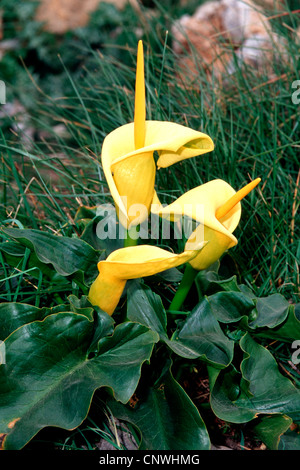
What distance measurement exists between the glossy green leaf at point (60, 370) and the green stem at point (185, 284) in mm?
129

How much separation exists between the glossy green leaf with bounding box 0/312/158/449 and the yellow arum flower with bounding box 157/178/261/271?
0.15 m

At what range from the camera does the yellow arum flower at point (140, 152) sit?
688mm

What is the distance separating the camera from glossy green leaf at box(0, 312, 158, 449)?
0.65 m

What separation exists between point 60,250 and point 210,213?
28cm

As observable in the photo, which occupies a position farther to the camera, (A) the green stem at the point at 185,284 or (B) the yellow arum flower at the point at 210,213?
(A) the green stem at the point at 185,284

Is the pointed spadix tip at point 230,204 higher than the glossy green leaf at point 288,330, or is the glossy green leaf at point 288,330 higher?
the pointed spadix tip at point 230,204

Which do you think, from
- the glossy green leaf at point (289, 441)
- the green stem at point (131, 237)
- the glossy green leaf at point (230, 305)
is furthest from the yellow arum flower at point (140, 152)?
the glossy green leaf at point (289, 441)

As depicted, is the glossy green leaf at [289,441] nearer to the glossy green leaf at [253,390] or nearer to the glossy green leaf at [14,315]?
the glossy green leaf at [253,390]

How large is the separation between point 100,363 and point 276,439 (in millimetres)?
268

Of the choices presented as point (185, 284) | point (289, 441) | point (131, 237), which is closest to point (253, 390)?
point (289, 441)

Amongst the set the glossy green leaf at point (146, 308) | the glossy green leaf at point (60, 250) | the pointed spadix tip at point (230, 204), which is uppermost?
the pointed spadix tip at point (230, 204)

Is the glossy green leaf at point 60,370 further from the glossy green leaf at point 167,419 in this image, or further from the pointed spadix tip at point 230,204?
the pointed spadix tip at point 230,204

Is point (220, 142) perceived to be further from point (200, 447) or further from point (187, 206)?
point (200, 447)

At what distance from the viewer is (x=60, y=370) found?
71 cm
